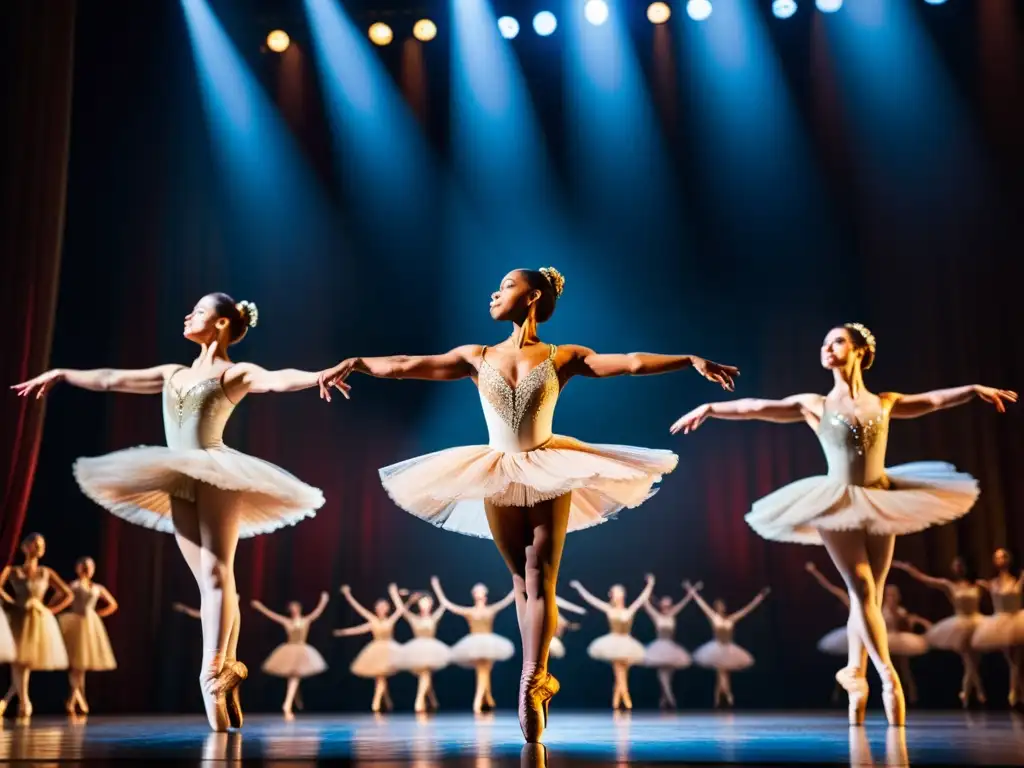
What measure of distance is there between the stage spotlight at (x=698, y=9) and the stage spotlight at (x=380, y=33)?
97.0 inches

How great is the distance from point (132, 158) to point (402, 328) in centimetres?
254

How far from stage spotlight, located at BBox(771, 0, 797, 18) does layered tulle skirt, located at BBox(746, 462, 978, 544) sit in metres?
5.53

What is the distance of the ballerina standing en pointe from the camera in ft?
9.63

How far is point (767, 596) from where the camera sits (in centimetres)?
898

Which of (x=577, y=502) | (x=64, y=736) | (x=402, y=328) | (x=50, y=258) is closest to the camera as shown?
(x=577, y=502)

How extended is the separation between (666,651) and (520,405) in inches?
222

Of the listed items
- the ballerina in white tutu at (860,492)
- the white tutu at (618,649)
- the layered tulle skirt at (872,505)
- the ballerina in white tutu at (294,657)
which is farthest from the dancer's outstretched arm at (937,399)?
the ballerina in white tutu at (294,657)

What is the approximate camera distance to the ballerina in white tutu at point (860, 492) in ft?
12.6

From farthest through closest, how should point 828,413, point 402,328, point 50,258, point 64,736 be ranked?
point 402,328 < point 50,258 < point 828,413 < point 64,736

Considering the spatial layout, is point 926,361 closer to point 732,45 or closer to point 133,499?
point 732,45

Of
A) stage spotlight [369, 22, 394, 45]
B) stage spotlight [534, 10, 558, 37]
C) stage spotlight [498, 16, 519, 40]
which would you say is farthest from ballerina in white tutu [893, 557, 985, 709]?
stage spotlight [369, 22, 394, 45]

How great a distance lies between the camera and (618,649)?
7.99m

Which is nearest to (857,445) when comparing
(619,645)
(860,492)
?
(860,492)

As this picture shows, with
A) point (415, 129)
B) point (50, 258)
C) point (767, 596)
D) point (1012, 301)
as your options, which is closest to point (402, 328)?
point (415, 129)
